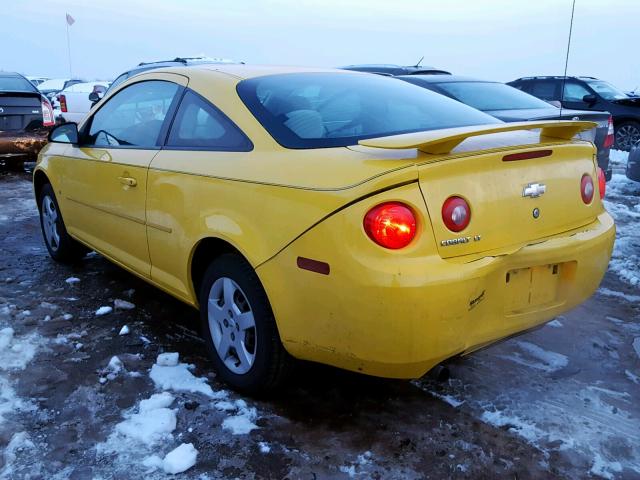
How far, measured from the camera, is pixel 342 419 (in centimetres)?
262

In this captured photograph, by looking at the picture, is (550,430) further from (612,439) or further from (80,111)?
(80,111)

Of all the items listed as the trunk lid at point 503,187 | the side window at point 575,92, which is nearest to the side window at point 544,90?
the side window at point 575,92

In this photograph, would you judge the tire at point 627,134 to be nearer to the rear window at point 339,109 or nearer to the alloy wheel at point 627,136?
the alloy wheel at point 627,136

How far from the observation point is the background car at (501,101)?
604 cm

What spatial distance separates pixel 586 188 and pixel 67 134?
10.8 ft

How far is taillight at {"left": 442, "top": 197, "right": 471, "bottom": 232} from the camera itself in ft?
6.98

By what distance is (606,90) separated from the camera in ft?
39.1

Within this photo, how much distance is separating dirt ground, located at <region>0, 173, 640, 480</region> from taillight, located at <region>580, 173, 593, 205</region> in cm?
91

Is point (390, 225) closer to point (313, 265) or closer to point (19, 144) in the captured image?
point (313, 265)

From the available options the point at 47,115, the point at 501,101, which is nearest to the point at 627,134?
the point at 501,101

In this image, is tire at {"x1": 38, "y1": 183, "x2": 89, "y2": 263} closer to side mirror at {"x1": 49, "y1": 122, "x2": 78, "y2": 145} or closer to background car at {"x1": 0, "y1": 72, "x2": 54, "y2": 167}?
side mirror at {"x1": 49, "y1": 122, "x2": 78, "y2": 145}

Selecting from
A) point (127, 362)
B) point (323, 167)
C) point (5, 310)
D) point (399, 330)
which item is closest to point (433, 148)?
point (323, 167)

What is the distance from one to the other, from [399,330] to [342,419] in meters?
0.73

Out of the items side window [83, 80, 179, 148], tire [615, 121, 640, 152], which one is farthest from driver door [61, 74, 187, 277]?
tire [615, 121, 640, 152]
